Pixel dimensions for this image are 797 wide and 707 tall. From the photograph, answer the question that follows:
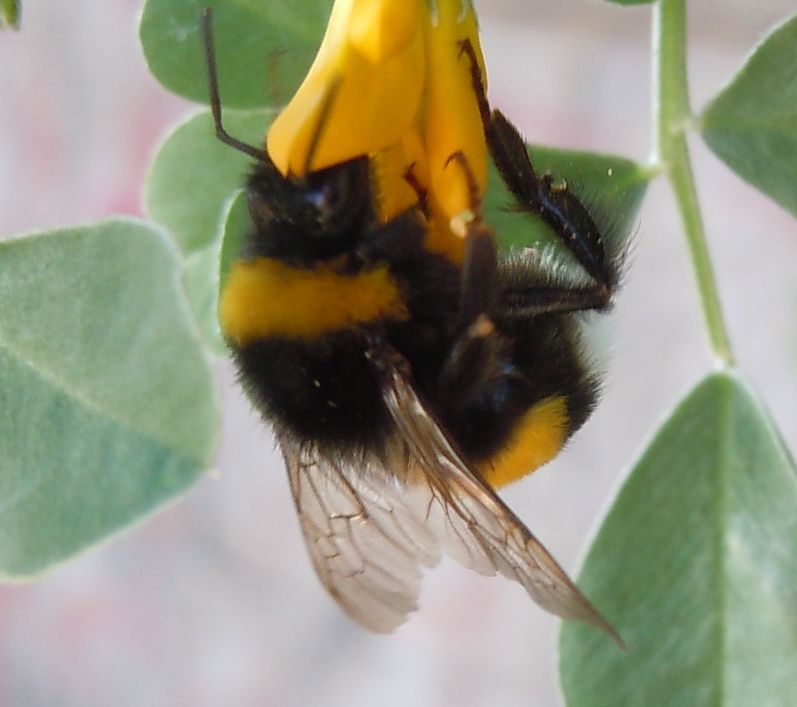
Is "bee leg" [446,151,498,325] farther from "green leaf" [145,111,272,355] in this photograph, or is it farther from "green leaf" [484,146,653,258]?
"green leaf" [145,111,272,355]

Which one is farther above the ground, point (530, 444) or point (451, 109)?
point (451, 109)

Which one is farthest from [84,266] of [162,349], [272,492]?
[272,492]

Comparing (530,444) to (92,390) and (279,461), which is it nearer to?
(92,390)

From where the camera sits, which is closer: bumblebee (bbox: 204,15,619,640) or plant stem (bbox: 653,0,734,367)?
bumblebee (bbox: 204,15,619,640)

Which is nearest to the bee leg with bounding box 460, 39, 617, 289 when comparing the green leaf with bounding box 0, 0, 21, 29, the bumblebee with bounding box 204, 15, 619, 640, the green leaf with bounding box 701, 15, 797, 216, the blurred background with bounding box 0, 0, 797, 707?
the bumblebee with bounding box 204, 15, 619, 640

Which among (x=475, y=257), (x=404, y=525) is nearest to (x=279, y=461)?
(x=404, y=525)

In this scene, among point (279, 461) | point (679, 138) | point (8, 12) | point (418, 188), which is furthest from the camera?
point (279, 461)

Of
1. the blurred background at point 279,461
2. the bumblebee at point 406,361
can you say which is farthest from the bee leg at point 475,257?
the blurred background at point 279,461
